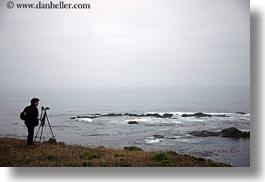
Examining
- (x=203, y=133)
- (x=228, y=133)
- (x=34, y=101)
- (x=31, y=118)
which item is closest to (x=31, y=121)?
(x=31, y=118)

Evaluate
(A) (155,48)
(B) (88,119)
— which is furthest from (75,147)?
(A) (155,48)

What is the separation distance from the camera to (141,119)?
303 centimetres

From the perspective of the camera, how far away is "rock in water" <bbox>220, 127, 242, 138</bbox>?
9.78ft

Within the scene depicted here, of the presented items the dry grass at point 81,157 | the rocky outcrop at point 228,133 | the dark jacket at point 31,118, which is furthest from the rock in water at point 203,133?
the dark jacket at point 31,118

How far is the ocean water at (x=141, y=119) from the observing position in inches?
117

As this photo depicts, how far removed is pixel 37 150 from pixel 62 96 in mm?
423

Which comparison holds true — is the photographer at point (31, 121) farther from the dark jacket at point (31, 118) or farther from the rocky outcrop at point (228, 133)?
the rocky outcrop at point (228, 133)

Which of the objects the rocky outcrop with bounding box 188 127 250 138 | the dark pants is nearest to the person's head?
the dark pants

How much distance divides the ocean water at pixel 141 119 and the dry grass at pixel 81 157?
0.14ft

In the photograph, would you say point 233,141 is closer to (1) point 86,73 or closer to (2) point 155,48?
(2) point 155,48

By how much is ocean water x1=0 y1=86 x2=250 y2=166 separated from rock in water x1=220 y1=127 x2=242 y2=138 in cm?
3

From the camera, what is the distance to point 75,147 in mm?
3000

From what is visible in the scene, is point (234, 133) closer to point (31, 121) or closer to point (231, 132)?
point (231, 132)

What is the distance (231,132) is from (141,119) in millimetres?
646
